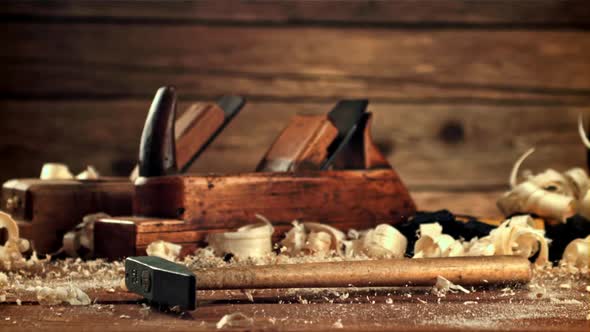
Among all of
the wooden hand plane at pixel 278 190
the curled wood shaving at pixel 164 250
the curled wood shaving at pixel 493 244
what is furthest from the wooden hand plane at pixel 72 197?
the curled wood shaving at pixel 493 244

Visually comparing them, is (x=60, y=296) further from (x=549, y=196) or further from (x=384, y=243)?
(x=549, y=196)

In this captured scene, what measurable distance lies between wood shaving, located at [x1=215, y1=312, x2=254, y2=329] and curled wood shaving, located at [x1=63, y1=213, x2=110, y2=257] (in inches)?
26.8

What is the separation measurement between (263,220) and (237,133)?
1.08 m

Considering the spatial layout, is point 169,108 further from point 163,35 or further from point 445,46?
point 445,46

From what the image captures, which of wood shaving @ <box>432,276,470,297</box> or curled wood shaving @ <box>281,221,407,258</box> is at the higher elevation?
curled wood shaving @ <box>281,221,407,258</box>

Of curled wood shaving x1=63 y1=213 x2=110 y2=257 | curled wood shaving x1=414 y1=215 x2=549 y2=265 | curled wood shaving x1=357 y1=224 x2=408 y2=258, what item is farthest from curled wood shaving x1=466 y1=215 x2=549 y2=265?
Result: curled wood shaving x1=63 y1=213 x2=110 y2=257

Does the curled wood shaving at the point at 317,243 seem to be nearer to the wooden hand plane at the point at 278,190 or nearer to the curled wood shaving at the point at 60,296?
the wooden hand plane at the point at 278,190

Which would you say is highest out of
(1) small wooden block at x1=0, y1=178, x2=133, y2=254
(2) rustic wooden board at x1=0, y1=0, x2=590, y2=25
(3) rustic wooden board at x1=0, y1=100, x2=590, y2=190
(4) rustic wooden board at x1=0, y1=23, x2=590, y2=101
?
(2) rustic wooden board at x1=0, y1=0, x2=590, y2=25

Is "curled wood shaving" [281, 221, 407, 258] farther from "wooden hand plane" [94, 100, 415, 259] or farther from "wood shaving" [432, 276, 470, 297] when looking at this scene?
"wood shaving" [432, 276, 470, 297]

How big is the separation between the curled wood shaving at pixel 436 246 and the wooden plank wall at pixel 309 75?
122 centimetres

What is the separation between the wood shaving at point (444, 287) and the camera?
3.84 feet

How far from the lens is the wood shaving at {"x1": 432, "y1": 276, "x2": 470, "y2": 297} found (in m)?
1.17

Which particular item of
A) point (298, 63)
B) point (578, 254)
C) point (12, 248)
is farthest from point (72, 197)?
point (298, 63)

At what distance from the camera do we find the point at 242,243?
4.83 feet
